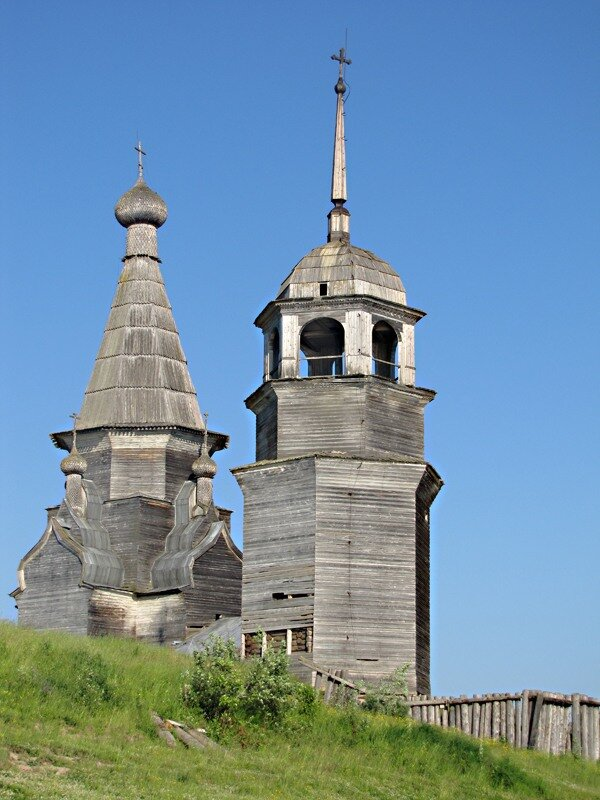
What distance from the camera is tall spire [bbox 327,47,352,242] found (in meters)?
43.1

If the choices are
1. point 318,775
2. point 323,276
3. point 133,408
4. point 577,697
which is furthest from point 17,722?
point 133,408

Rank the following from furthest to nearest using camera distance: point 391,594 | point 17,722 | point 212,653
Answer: point 391,594 → point 212,653 → point 17,722

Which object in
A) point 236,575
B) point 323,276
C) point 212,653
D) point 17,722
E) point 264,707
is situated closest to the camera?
point 17,722

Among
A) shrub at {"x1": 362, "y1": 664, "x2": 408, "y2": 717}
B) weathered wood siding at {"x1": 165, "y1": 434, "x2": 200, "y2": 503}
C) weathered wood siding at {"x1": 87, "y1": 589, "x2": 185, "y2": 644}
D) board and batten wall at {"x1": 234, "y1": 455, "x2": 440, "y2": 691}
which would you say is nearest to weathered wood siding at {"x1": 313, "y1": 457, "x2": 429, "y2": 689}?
board and batten wall at {"x1": 234, "y1": 455, "x2": 440, "y2": 691}

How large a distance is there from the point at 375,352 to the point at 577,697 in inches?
526

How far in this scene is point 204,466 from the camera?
5044cm

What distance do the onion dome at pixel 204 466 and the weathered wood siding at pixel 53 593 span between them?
497 cm

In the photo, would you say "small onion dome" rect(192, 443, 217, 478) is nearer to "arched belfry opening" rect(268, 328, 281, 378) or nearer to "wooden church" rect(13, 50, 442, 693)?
"wooden church" rect(13, 50, 442, 693)

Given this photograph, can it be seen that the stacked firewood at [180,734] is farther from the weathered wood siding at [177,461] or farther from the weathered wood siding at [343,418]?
the weathered wood siding at [177,461]

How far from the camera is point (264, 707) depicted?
2969 centimetres

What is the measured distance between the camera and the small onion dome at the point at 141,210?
180 feet

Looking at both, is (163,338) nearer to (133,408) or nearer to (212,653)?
(133,408)

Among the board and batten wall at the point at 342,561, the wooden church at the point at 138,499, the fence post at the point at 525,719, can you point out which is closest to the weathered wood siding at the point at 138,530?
the wooden church at the point at 138,499

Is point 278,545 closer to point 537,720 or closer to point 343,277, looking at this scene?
point 343,277
